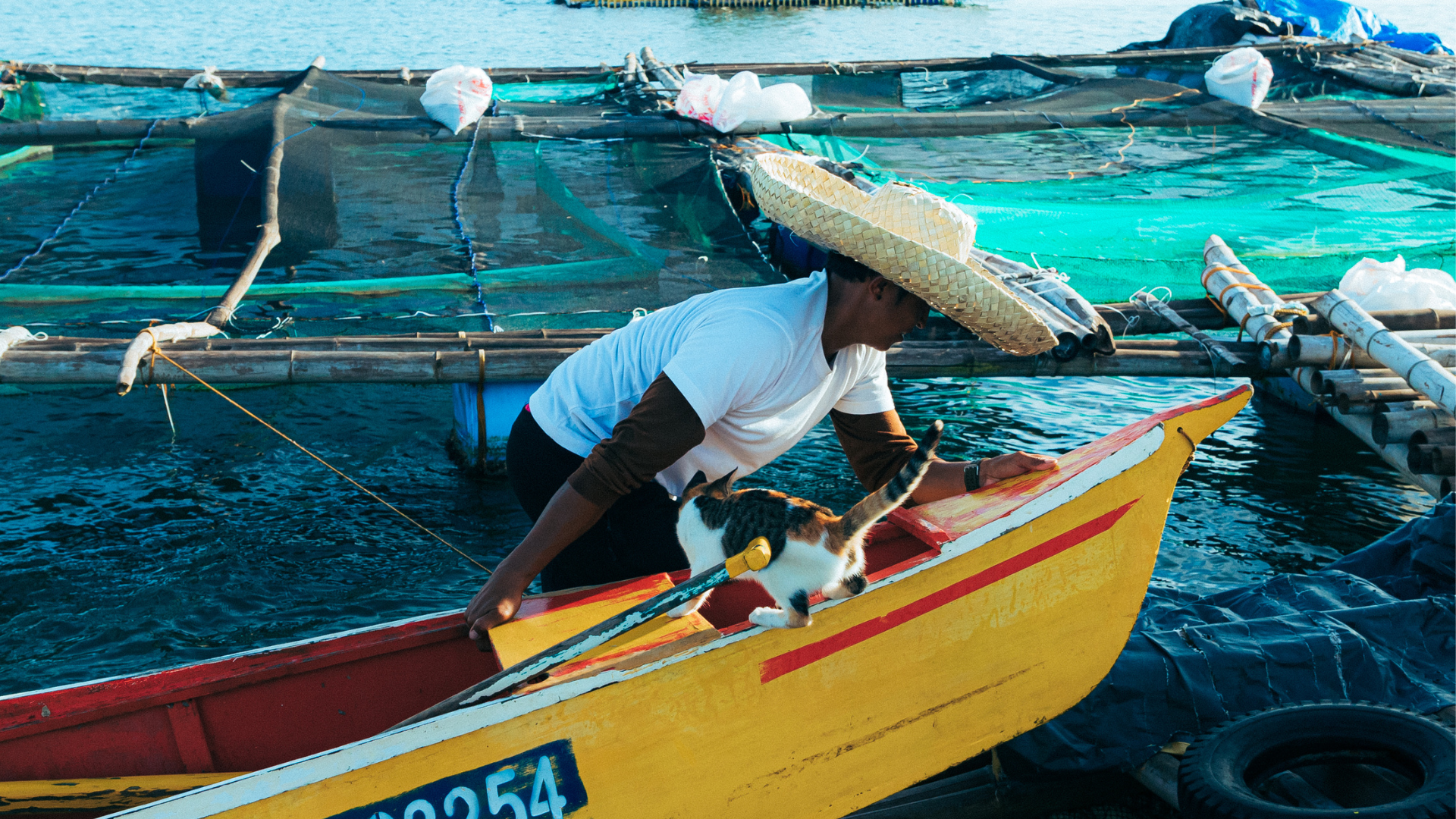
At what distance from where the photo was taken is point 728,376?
2104 mm

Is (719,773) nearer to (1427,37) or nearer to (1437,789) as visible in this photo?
(1437,789)

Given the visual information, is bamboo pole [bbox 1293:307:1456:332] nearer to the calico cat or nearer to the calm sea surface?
the calm sea surface

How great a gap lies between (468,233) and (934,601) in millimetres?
5140

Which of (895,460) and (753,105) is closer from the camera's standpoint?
(895,460)

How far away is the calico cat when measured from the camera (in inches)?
85.4

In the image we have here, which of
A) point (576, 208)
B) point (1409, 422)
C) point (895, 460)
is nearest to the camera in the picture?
point (895, 460)

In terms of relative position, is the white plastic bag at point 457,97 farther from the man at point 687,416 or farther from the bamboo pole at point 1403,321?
the man at point 687,416

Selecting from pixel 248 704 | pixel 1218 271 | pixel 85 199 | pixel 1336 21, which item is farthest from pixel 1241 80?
pixel 85 199

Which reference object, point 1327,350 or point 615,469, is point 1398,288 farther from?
point 615,469

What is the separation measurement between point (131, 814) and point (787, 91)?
279 inches

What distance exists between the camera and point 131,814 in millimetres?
1947

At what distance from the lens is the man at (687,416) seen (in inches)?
83.5

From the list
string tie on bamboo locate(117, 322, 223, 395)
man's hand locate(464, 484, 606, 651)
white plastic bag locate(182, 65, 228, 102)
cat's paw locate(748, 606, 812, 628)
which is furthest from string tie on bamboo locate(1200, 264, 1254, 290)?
white plastic bag locate(182, 65, 228, 102)

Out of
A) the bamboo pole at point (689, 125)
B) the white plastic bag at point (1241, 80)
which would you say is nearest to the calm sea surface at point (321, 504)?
the bamboo pole at point (689, 125)
